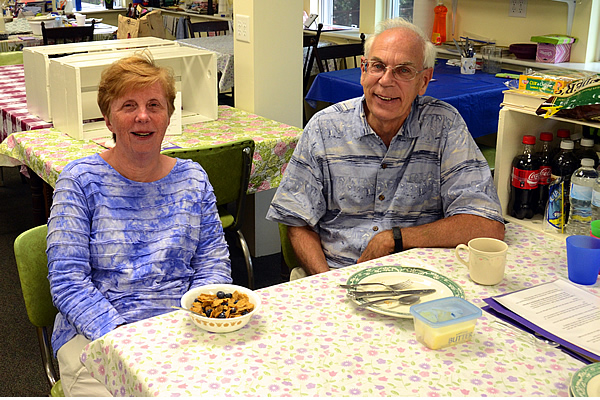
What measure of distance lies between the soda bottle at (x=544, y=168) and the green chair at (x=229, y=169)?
94cm

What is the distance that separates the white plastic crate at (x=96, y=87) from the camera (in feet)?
8.11

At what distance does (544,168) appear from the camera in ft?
5.60

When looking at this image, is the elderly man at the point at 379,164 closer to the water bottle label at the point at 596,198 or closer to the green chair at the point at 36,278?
the water bottle label at the point at 596,198

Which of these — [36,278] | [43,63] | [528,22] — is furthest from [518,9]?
[36,278]

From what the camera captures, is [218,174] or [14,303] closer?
[218,174]

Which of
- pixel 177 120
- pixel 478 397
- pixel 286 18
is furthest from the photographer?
pixel 286 18

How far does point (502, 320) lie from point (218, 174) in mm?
1215

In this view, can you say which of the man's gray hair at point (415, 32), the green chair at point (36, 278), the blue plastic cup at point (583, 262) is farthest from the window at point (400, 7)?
the green chair at point (36, 278)

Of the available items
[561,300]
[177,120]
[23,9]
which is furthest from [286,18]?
[23,9]

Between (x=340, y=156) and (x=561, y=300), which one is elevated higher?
(x=340, y=156)

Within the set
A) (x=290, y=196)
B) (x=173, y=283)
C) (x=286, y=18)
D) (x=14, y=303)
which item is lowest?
(x=14, y=303)

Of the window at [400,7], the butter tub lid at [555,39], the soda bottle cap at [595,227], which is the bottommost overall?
the soda bottle cap at [595,227]

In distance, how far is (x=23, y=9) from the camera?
21.0 feet

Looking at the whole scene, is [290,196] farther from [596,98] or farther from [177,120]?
[177,120]
